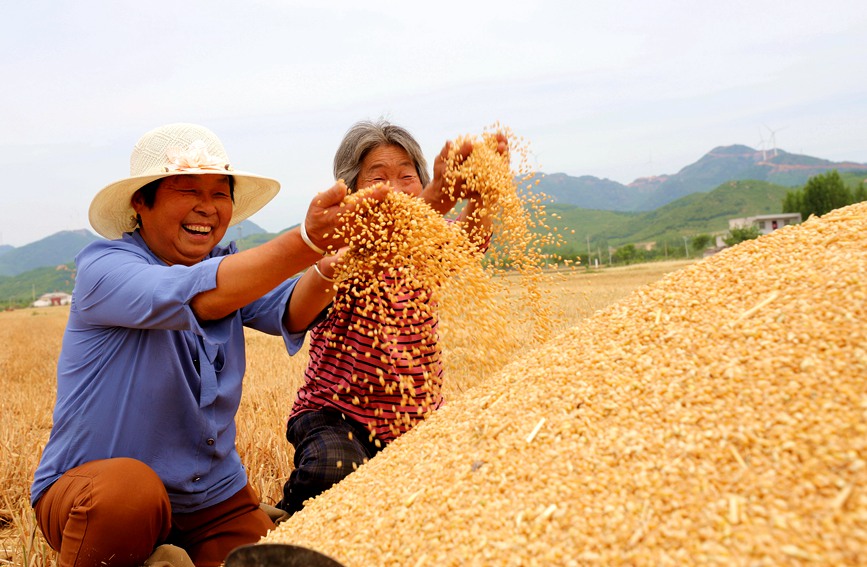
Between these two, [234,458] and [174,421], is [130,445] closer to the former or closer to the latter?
[174,421]

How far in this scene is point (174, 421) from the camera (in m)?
2.66

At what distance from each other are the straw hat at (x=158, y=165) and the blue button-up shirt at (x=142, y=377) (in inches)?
7.1

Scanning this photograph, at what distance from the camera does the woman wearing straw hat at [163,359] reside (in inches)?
89.7

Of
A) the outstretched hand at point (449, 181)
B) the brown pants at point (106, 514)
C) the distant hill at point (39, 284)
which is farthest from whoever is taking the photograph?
the distant hill at point (39, 284)

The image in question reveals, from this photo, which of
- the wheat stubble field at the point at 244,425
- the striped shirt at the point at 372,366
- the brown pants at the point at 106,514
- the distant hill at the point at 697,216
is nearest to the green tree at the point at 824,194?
the distant hill at the point at 697,216

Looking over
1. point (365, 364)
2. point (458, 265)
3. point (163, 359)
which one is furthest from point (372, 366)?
point (163, 359)

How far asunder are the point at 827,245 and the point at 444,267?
1.38 meters

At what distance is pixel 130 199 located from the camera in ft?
9.15

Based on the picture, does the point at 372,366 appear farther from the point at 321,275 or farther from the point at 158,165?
the point at 158,165

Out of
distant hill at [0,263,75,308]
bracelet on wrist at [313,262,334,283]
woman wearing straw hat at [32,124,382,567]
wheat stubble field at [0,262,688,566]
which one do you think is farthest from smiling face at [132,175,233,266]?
distant hill at [0,263,75,308]

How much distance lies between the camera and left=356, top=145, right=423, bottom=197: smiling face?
3.36m

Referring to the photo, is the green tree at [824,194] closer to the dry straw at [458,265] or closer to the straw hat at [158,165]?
the dry straw at [458,265]

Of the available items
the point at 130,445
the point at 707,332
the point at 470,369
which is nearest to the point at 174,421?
the point at 130,445

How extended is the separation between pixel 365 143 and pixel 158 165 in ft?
3.54
